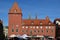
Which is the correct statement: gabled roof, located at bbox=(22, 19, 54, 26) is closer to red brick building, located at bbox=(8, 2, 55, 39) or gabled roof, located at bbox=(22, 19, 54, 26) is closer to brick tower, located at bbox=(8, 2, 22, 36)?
red brick building, located at bbox=(8, 2, 55, 39)

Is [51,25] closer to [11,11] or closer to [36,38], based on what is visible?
[36,38]

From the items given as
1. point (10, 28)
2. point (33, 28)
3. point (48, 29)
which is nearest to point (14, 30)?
point (10, 28)

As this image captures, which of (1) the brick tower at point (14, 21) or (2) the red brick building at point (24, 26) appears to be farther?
(2) the red brick building at point (24, 26)

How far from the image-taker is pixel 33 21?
97.8 meters

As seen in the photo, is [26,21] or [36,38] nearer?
[36,38]

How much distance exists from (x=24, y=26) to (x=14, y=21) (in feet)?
15.1

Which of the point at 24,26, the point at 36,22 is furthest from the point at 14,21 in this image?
the point at 36,22

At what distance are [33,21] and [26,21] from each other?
114 inches

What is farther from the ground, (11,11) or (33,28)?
(11,11)

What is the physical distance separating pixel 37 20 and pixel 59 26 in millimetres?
9392

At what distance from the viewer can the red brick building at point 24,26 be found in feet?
309

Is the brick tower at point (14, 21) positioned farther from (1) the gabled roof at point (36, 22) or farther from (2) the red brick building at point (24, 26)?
(1) the gabled roof at point (36, 22)

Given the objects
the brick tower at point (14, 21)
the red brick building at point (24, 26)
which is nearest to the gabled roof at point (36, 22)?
the red brick building at point (24, 26)

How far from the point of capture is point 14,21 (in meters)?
94.6
